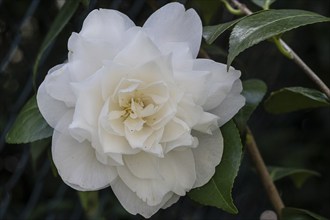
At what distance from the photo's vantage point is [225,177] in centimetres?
73

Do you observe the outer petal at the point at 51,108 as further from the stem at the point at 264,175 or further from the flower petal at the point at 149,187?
the stem at the point at 264,175

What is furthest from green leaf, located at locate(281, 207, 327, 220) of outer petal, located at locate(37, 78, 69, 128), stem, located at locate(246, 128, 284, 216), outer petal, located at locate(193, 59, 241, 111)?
outer petal, located at locate(37, 78, 69, 128)

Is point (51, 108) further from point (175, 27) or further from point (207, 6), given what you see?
point (207, 6)

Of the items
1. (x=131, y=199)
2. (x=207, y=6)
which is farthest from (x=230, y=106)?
(x=207, y=6)

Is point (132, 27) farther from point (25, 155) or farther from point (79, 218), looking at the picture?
point (79, 218)

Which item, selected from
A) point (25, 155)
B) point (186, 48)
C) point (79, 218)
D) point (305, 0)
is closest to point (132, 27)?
point (186, 48)

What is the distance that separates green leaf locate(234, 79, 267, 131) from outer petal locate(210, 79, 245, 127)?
134 mm

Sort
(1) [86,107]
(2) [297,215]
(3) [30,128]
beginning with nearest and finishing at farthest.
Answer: (1) [86,107], (3) [30,128], (2) [297,215]

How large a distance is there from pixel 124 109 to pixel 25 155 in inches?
28.2

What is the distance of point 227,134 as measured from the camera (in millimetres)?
746

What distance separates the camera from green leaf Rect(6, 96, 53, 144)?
764 mm

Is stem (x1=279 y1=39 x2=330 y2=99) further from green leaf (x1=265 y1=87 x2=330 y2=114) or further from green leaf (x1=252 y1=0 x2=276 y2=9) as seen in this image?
green leaf (x1=252 y1=0 x2=276 y2=9)

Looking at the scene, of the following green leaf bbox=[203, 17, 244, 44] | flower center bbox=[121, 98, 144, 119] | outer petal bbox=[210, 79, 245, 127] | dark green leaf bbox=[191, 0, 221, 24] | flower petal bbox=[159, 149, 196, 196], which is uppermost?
green leaf bbox=[203, 17, 244, 44]

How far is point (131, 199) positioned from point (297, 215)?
0.28 metres
